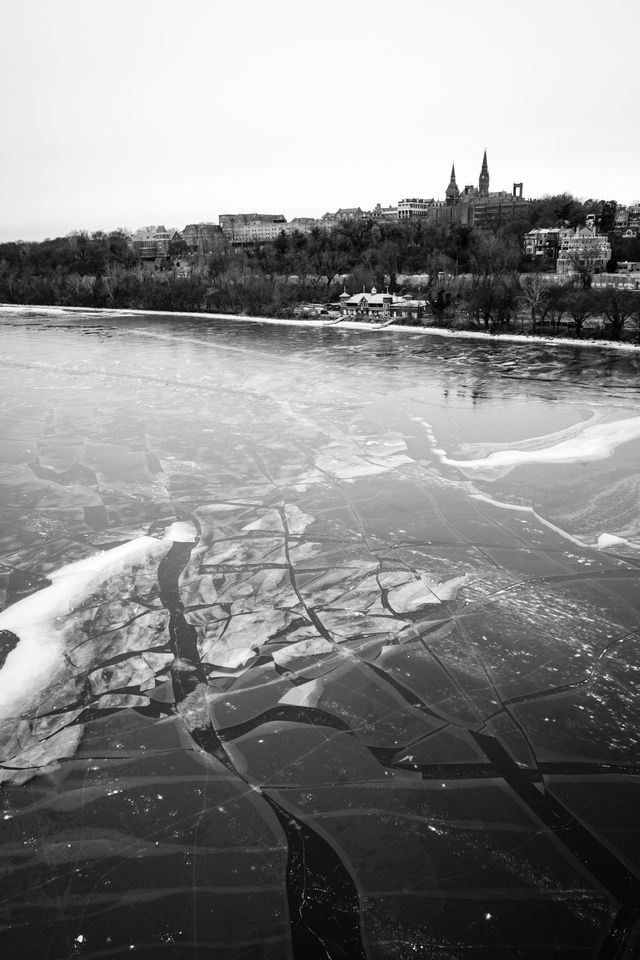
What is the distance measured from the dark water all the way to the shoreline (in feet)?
49.6

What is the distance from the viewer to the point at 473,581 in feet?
16.4

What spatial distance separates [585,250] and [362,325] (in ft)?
82.2

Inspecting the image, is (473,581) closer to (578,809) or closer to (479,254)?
(578,809)

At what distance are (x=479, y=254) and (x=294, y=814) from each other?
45925 mm

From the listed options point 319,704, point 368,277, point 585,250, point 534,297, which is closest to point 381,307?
point 534,297

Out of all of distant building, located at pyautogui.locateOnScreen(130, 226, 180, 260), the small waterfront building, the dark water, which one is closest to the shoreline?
the small waterfront building

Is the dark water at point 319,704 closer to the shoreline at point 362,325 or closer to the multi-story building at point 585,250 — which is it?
the shoreline at point 362,325

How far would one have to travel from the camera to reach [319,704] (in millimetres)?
3652

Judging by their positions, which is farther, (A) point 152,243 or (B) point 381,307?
(A) point 152,243

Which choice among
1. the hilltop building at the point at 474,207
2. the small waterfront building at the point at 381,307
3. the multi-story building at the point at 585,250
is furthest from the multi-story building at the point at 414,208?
the small waterfront building at the point at 381,307

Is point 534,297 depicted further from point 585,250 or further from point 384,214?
point 384,214

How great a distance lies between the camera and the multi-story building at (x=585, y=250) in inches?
1628

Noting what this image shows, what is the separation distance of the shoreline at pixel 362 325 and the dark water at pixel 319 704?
15.1 metres

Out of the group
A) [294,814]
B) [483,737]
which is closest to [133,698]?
[294,814]
